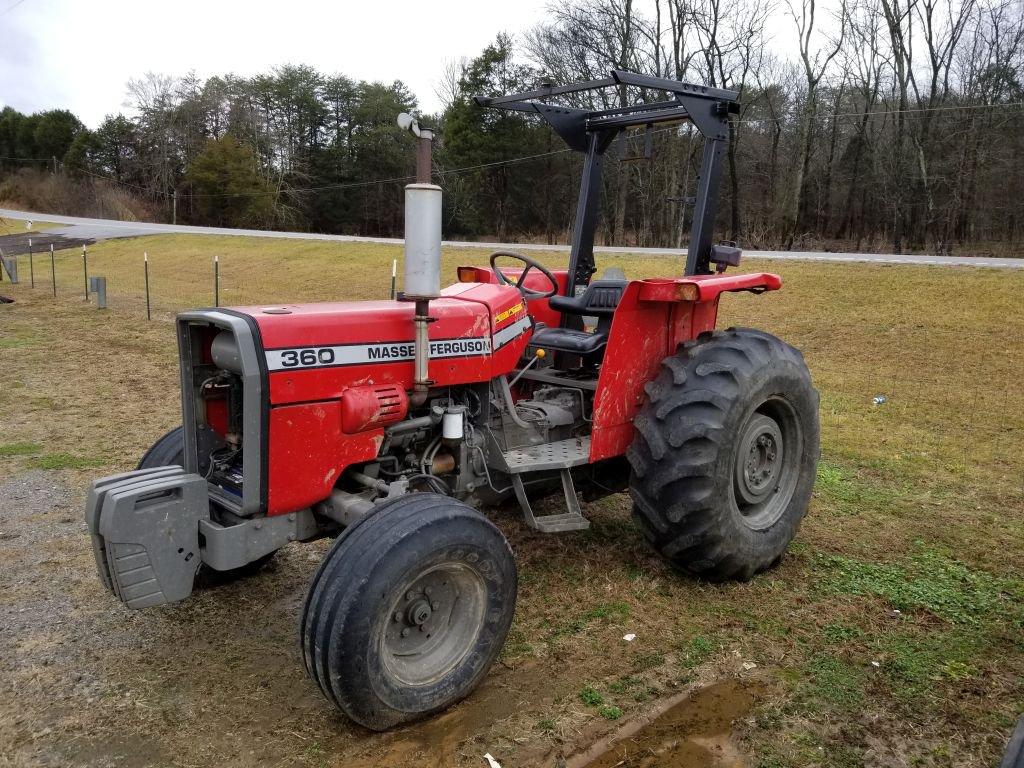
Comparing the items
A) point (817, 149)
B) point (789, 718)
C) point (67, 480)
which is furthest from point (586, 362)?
point (817, 149)

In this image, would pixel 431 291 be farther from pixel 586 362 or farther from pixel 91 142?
pixel 91 142

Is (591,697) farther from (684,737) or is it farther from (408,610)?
(408,610)

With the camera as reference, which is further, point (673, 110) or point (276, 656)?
point (673, 110)

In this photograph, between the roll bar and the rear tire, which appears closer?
the rear tire

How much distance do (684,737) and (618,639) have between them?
0.68 metres

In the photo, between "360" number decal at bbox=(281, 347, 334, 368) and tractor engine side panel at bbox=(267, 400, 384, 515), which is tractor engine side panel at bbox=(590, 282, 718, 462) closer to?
tractor engine side panel at bbox=(267, 400, 384, 515)

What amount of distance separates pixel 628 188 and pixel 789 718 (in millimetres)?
31876

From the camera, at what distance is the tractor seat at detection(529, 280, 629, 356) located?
13.8 ft

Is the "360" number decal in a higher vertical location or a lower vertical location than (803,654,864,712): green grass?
higher

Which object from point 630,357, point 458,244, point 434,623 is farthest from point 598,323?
point 458,244

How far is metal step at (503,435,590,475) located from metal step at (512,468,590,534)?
75 millimetres

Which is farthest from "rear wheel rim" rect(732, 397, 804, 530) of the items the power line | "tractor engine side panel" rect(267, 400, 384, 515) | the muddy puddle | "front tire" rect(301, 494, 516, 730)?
the power line

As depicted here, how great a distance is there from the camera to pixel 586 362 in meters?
4.49

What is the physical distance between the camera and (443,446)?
11.8 feet
